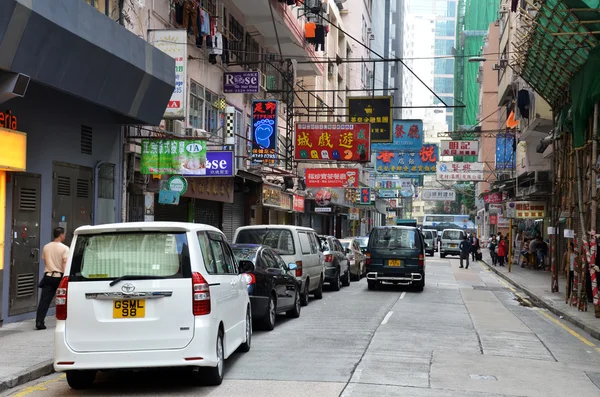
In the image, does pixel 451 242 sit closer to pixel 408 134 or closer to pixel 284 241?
pixel 408 134

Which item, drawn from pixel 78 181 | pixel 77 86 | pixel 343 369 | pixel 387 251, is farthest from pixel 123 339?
pixel 387 251

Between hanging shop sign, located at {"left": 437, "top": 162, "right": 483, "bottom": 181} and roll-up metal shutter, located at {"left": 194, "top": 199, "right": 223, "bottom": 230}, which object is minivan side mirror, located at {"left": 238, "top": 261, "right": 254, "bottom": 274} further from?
hanging shop sign, located at {"left": 437, "top": 162, "right": 483, "bottom": 181}

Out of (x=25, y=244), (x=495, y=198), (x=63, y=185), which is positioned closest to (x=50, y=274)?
(x=25, y=244)

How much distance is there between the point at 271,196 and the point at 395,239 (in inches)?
460

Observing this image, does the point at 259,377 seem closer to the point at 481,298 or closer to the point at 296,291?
the point at 296,291

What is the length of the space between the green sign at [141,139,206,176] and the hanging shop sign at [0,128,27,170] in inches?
160

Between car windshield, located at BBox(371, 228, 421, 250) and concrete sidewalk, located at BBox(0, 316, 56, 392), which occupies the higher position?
car windshield, located at BBox(371, 228, 421, 250)

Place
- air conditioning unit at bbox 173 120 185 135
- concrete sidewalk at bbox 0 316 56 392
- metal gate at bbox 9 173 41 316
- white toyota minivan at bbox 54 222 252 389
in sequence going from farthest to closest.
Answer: air conditioning unit at bbox 173 120 185 135 < metal gate at bbox 9 173 41 316 < concrete sidewalk at bbox 0 316 56 392 < white toyota minivan at bbox 54 222 252 389

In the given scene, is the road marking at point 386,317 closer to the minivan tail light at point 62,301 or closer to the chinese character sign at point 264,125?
the minivan tail light at point 62,301

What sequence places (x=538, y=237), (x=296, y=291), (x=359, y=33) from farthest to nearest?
(x=359, y=33) < (x=538, y=237) < (x=296, y=291)

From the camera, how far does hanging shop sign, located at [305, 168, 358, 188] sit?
35.0m

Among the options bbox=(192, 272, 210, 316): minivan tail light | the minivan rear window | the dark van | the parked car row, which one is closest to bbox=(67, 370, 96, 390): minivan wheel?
the parked car row

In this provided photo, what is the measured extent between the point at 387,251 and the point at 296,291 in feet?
26.5

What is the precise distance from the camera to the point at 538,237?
39.5 metres
